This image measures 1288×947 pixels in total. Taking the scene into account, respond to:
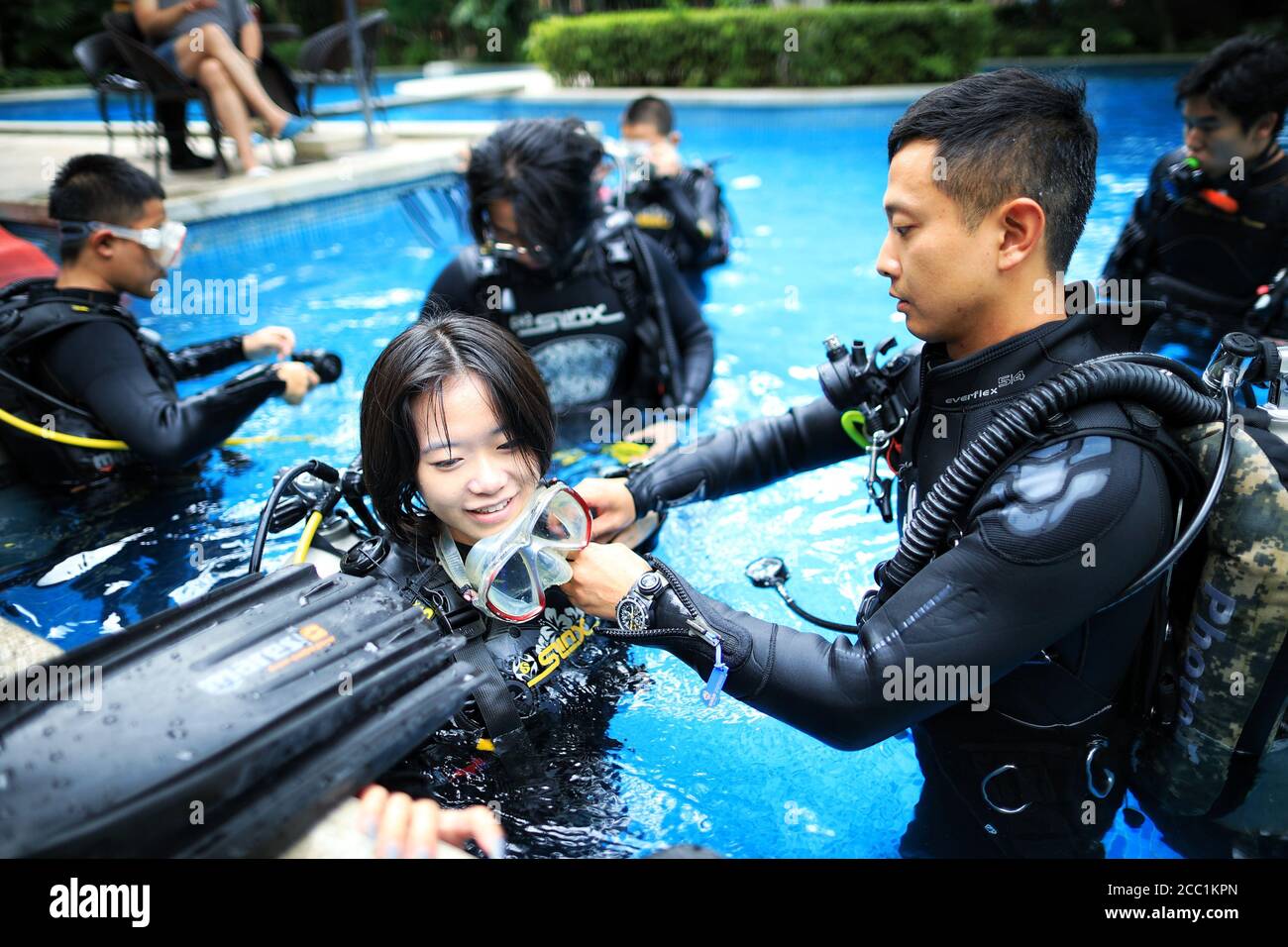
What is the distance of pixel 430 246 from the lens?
8398mm

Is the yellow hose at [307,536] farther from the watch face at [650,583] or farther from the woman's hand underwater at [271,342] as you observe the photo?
the woman's hand underwater at [271,342]

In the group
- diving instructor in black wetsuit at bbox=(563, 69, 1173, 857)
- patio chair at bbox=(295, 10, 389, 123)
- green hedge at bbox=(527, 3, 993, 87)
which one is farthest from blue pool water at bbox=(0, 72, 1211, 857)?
green hedge at bbox=(527, 3, 993, 87)

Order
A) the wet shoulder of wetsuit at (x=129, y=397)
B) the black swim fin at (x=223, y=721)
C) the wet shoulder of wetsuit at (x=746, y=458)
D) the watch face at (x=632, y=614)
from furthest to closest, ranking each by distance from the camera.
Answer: the wet shoulder of wetsuit at (x=129, y=397)
the wet shoulder of wetsuit at (x=746, y=458)
the watch face at (x=632, y=614)
the black swim fin at (x=223, y=721)

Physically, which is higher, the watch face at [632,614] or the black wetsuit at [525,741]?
the watch face at [632,614]

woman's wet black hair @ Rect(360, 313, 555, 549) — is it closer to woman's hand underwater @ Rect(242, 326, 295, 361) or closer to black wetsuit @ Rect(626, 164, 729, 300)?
woman's hand underwater @ Rect(242, 326, 295, 361)

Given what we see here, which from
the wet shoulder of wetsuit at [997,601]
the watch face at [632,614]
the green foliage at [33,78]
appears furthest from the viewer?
the green foliage at [33,78]

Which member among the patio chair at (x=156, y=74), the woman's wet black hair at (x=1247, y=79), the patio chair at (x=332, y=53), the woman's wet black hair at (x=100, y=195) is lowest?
the woman's wet black hair at (x=100, y=195)

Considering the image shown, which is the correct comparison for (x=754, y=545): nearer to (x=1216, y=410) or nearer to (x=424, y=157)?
(x=1216, y=410)

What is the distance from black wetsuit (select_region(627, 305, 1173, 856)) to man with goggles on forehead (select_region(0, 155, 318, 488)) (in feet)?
7.61

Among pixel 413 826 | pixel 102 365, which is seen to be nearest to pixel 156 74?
pixel 102 365

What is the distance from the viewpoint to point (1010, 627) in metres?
1.58

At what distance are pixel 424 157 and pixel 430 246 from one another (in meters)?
0.78

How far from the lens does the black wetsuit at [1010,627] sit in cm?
156

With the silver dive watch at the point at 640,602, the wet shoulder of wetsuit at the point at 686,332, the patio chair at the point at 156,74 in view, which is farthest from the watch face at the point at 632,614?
the patio chair at the point at 156,74
